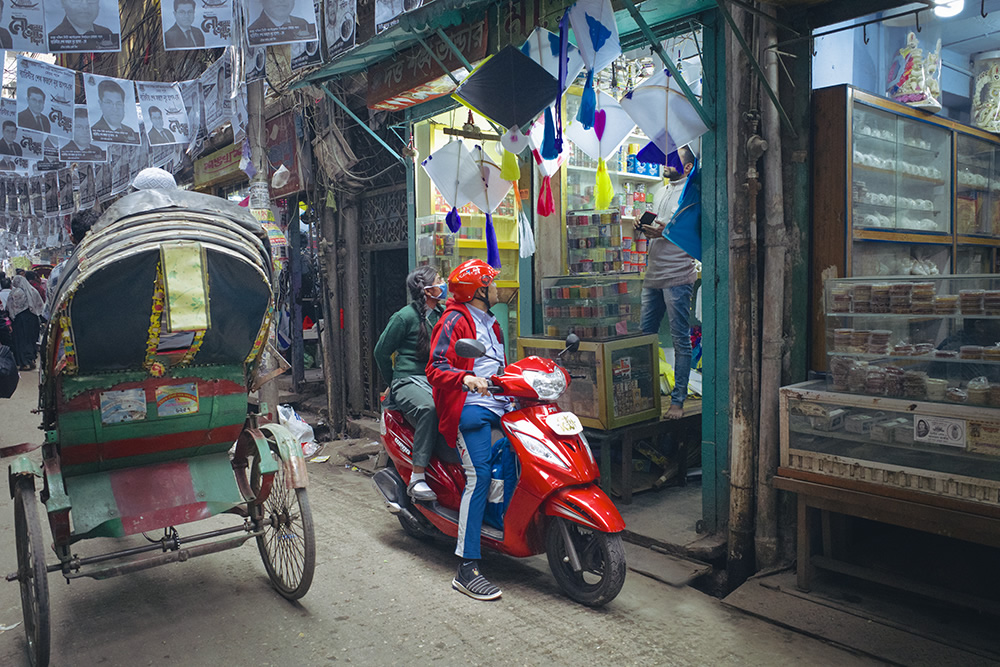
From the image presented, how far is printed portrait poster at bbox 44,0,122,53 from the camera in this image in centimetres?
712

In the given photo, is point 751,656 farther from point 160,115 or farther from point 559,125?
point 160,115

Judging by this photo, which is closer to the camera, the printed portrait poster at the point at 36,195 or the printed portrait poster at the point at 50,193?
the printed portrait poster at the point at 50,193

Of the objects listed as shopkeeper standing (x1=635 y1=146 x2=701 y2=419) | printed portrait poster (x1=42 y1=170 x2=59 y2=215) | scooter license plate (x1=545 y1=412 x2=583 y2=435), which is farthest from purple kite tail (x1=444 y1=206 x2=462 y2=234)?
printed portrait poster (x1=42 y1=170 x2=59 y2=215)

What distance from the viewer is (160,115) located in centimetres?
1041

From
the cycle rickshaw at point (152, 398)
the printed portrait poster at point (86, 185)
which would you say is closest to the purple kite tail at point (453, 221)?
the cycle rickshaw at point (152, 398)

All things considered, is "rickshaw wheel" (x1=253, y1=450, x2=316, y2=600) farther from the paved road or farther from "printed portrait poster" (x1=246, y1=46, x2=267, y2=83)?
"printed portrait poster" (x1=246, y1=46, x2=267, y2=83)

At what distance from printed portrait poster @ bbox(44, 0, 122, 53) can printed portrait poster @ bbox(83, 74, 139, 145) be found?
302 cm

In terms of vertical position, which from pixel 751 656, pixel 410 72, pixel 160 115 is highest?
pixel 160 115

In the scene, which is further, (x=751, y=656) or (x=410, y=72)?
(x=410, y=72)

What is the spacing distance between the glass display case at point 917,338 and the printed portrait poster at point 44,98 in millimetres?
10609

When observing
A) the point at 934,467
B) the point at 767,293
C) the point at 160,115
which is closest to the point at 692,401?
the point at 767,293

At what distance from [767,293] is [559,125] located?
1.70 meters

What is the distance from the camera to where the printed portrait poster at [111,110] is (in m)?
9.99

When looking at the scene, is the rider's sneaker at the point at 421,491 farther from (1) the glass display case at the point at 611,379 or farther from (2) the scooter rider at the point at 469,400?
(1) the glass display case at the point at 611,379
